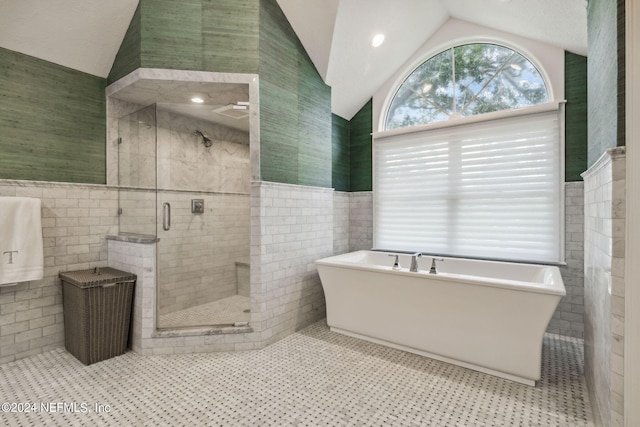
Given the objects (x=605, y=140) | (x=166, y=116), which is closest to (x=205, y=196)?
(x=166, y=116)

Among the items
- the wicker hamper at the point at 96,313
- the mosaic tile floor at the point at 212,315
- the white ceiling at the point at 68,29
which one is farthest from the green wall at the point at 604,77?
the wicker hamper at the point at 96,313

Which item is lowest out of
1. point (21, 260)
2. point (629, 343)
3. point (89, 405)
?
point (89, 405)

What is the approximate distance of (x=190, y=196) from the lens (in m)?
3.64

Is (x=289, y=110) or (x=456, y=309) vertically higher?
(x=289, y=110)

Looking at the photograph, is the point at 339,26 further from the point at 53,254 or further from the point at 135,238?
the point at 53,254

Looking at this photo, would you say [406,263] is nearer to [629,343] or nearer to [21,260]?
[629,343]

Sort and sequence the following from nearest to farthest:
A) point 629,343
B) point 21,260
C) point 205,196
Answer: point 629,343
point 21,260
point 205,196

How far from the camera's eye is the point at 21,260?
248 centimetres

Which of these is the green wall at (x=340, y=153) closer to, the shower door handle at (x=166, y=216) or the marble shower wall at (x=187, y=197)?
the marble shower wall at (x=187, y=197)

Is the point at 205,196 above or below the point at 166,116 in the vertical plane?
below

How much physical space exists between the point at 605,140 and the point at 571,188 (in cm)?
139

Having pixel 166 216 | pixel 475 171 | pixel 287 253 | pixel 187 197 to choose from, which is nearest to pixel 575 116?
pixel 475 171

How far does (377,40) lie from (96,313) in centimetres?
367

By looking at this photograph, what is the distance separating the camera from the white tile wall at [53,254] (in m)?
2.54
